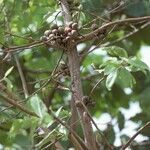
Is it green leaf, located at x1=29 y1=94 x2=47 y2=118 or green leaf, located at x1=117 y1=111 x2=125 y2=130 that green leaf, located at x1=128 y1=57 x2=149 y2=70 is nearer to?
green leaf, located at x1=29 y1=94 x2=47 y2=118

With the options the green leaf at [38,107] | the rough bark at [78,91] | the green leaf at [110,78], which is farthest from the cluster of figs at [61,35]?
the green leaf at [38,107]

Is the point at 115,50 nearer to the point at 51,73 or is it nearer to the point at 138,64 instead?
the point at 138,64

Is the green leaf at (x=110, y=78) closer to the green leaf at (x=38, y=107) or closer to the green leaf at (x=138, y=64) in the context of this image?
the green leaf at (x=138, y=64)

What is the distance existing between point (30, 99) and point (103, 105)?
1.37 m

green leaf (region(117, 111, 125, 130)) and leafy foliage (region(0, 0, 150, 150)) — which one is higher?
leafy foliage (region(0, 0, 150, 150))

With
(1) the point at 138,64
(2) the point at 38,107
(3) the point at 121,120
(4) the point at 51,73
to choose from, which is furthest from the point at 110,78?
(3) the point at 121,120

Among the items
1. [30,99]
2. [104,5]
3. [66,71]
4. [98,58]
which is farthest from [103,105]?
[30,99]

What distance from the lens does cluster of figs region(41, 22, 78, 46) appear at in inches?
51.7

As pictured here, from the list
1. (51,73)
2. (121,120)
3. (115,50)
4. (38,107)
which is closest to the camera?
(38,107)

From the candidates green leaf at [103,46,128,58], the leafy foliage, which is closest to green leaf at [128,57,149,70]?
the leafy foliage

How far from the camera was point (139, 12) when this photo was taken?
2322mm

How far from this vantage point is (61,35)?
1.33 meters

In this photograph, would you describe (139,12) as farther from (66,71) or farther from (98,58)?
(66,71)

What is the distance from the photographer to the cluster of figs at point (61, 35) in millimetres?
1312
